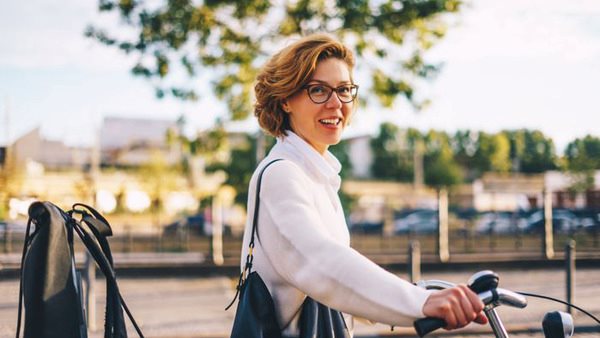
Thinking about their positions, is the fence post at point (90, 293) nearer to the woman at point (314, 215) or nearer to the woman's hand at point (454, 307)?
the woman at point (314, 215)

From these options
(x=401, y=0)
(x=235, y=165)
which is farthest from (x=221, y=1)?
(x=235, y=165)

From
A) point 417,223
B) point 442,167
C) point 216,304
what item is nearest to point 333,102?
point 216,304

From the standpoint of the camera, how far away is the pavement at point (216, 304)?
24.6ft

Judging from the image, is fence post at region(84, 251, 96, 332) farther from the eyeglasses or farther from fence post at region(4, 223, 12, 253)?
fence post at region(4, 223, 12, 253)

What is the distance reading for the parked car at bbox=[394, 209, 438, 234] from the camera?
18.2 metres

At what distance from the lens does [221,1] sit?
37.9 feet

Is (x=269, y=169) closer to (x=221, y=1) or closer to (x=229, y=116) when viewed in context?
(x=221, y=1)

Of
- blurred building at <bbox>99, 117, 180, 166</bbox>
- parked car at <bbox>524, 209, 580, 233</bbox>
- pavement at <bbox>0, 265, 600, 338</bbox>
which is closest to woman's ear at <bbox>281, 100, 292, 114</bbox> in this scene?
pavement at <bbox>0, 265, 600, 338</bbox>

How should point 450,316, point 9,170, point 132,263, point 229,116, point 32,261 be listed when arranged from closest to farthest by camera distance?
point 450,316 → point 32,261 → point 229,116 → point 132,263 → point 9,170

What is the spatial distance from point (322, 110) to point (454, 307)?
2.24 feet

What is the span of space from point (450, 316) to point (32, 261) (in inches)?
39.3

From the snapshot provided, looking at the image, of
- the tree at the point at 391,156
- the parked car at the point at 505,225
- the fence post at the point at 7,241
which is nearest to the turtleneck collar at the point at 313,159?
the fence post at the point at 7,241

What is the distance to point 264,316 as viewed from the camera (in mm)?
1640

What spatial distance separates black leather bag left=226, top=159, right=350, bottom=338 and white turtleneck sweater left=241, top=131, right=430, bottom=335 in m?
0.02
